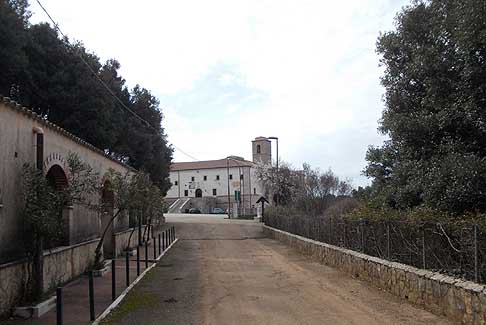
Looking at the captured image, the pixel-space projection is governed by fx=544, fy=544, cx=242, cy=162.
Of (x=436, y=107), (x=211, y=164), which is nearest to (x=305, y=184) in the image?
(x=436, y=107)

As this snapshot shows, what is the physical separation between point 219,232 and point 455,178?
28.3 metres

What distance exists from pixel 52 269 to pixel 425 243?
26.9 feet

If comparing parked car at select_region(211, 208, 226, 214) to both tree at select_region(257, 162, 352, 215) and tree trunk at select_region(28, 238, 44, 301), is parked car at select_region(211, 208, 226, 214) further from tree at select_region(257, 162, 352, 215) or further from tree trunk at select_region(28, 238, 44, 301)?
tree trunk at select_region(28, 238, 44, 301)

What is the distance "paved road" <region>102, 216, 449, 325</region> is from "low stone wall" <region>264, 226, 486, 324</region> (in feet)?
0.86

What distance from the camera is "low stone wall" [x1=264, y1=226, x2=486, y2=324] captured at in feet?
28.3

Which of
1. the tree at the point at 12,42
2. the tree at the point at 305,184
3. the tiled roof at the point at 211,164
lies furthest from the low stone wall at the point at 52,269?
the tiled roof at the point at 211,164

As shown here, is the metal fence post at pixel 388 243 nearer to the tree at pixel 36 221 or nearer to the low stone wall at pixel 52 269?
the tree at pixel 36 221

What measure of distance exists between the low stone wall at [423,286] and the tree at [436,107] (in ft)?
7.00

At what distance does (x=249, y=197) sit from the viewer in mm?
109500

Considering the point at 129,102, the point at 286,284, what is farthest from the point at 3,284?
the point at 129,102

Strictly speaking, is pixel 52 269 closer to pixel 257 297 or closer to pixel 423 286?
pixel 257 297

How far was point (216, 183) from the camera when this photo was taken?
11350 cm

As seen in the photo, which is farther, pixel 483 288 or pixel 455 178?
pixel 455 178

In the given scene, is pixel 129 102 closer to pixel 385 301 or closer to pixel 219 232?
pixel 219 232
